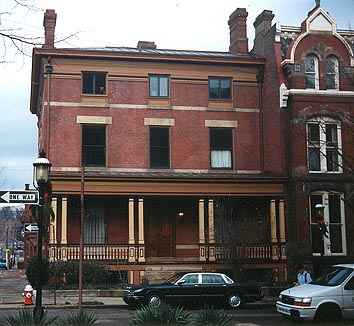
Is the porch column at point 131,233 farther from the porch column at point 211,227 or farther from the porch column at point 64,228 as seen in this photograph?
the porch column at point 211,227

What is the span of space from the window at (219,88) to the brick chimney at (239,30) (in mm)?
4394

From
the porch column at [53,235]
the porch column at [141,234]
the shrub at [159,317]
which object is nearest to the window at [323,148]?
the porch column at [141,234]

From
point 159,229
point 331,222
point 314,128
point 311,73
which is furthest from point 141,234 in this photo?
point 311,73

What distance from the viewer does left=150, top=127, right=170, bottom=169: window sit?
107 feet

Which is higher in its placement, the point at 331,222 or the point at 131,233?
the point at 331,222

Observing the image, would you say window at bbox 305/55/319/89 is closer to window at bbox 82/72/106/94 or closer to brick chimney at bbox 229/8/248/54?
brick chimney at bbox 229/8/248/54

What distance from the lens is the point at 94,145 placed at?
104 ft

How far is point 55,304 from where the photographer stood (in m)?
23.9

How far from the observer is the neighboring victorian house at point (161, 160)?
30.2 metres

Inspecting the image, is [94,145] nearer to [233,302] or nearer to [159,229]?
[159,229]

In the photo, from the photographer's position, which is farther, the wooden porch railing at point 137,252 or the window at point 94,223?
the window at point 94,223

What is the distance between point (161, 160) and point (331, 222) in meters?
8.89

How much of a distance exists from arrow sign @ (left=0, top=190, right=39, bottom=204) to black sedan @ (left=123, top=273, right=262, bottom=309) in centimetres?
816

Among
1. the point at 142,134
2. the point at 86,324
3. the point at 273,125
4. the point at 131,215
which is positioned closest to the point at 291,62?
the point at 273,125
